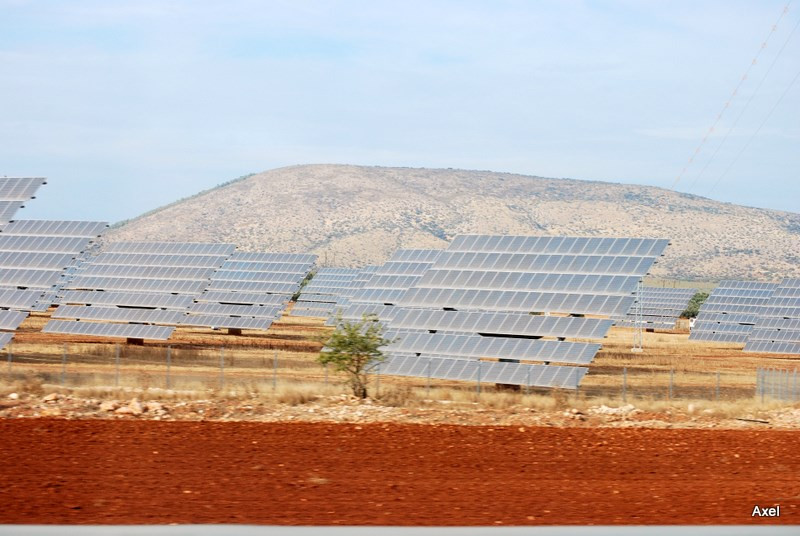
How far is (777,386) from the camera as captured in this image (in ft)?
116

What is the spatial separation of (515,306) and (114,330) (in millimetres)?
25813

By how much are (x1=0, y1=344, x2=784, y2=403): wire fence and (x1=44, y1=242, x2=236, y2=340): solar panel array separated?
1.86 metres

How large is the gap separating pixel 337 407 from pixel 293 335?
45.6 metres

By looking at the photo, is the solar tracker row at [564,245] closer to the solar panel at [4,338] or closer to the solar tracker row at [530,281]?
the solar tracker row at [530,281]

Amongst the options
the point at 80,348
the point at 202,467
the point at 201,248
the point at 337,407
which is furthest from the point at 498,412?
the point at 201,248

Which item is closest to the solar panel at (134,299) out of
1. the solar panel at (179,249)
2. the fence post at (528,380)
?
the solar panel at (179,249)

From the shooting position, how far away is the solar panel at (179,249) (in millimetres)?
60156

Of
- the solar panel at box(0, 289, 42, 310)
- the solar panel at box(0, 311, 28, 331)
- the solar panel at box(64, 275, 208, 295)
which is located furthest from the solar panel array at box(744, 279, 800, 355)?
the solar panel at box(0, 311, 28, 331)

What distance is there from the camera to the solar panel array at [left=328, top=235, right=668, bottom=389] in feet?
114

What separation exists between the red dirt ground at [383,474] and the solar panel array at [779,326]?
157ft

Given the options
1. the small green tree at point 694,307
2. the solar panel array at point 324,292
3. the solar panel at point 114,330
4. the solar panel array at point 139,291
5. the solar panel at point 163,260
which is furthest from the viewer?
the small green tree at point 694,307

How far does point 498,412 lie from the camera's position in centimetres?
2753

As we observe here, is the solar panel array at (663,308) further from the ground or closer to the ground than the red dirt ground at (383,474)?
further from the ground

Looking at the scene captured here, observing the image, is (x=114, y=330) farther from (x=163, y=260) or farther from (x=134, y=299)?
(x=163, y=260)
